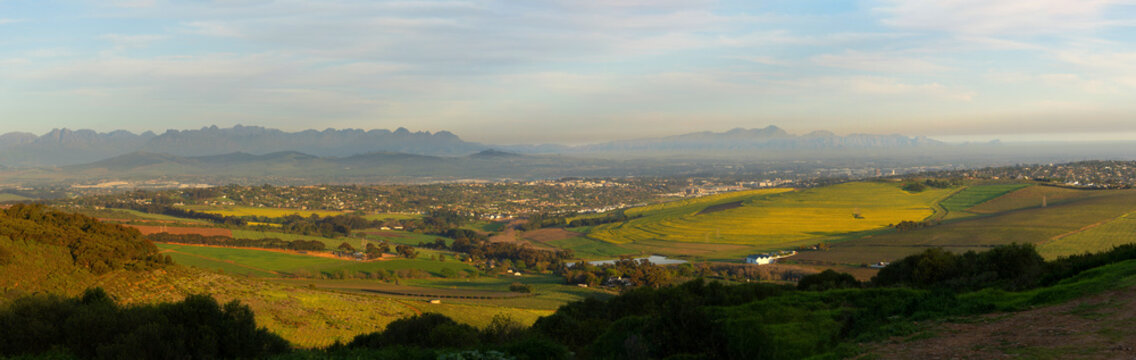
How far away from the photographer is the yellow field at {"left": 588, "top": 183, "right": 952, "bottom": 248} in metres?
82.6

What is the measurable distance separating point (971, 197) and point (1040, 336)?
9647cm

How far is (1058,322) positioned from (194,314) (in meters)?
20.8

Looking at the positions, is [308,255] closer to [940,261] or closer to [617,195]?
[940,261]

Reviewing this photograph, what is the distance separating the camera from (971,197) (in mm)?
93812

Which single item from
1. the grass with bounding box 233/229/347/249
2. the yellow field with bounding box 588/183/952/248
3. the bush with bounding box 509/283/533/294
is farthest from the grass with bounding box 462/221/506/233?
the bush with bounding box 509/283/533/294

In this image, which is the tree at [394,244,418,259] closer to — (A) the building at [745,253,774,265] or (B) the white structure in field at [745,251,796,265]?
(A) the building at [745,253,774,265]

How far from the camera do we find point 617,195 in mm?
171250

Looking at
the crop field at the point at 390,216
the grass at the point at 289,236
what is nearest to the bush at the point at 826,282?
the grass at the point at 289,236

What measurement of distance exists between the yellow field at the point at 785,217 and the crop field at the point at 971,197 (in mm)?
2599

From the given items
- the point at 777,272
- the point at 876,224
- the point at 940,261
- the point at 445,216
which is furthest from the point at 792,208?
the point at 940,261

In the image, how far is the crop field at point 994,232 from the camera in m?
Answer: 56.8

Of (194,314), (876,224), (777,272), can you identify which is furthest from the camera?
(876,224)

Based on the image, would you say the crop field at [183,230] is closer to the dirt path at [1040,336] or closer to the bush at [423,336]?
the bush at [423,336]

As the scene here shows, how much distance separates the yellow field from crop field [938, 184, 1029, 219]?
2599mm
